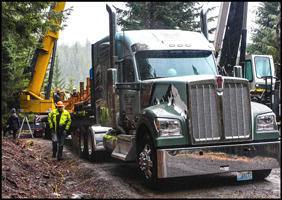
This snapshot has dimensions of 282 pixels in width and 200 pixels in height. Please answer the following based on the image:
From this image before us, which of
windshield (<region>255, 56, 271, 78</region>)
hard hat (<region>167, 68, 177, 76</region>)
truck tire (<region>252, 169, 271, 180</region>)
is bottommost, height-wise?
truck tire (<region>252, 169, 271, 180</region>)

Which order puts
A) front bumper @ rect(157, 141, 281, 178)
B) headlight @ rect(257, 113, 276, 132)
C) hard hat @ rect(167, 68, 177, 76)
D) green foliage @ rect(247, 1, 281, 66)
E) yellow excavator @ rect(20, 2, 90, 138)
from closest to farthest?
front bumper @ rect(157, 141, 281, 178), headlight @ rect(257, 113, 276, 132), hard hat @ rect(167, 68, 177, 76), yellow excavator @ rect(20, 2, 90, 138), green foliage @ rect(247, 1, 281, 66)

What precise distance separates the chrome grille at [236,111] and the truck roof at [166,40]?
196 centimetres

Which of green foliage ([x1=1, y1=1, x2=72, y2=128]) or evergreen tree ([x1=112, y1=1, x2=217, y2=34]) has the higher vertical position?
evergreen tree ([x1=112, y1=1, x2=217, y2=34])

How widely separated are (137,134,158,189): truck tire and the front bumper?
0.29 metres

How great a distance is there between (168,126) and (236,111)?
1268 millimetres

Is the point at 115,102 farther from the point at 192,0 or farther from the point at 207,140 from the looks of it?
the point at 192,0

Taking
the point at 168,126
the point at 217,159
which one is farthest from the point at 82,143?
the point at 217,159

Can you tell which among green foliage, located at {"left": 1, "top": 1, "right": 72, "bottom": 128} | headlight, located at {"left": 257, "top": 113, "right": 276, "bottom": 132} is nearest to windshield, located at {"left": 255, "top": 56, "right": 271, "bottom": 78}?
green foliage, located at {"left": 1, "top": 1, "right": 72, "bottom": 128}

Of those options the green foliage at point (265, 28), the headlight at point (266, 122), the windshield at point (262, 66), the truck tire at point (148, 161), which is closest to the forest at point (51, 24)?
the green foliage at point (265, 28)

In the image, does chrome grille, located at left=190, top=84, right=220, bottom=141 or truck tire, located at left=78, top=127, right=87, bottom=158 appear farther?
truck tire, located at left=78, top=127, right=87, bottom=158

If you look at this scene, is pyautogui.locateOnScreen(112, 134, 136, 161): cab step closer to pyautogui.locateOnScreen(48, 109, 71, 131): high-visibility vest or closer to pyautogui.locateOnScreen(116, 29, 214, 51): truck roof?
pyautogui.locateOnScreen(116, 29, 214, 51): truck roof

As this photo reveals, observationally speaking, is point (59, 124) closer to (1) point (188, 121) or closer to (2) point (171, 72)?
(2) point (171, 72)

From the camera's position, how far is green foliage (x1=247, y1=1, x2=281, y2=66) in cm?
2792

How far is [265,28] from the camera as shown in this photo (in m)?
30.8
